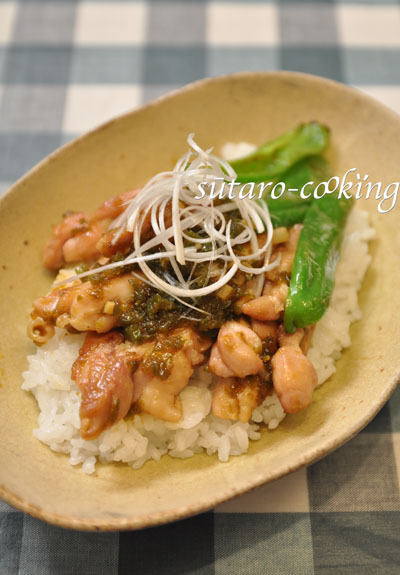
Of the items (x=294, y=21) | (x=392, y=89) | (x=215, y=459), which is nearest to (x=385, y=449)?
(x=215, y=459)

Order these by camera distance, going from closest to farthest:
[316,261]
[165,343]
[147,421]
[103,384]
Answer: [103,384] → [165,343] → [147,421] → [316,261]

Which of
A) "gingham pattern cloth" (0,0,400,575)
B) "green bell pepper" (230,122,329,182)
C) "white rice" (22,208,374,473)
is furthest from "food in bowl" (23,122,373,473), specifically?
"green bell pepper" (230,122,329,182)

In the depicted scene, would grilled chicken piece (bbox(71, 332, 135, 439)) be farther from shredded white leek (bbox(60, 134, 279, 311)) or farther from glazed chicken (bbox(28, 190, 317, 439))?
shredded white leek (bbox(60, 134, 279, 311))

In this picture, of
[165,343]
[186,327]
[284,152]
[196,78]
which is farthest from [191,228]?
[196,78]

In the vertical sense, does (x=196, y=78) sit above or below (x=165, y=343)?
above

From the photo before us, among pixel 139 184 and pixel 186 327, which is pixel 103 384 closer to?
pixel 186 327

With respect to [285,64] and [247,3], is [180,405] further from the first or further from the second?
[247,3]
